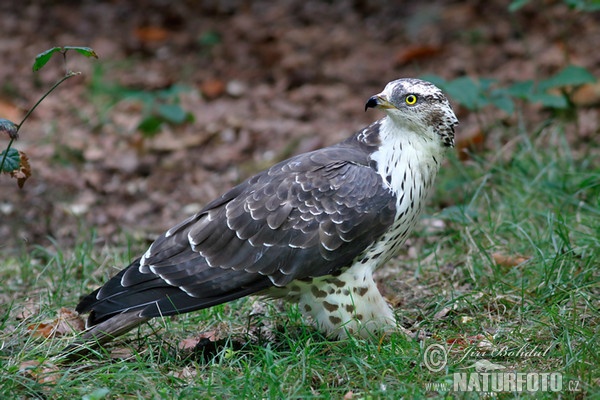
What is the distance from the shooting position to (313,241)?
173 inches

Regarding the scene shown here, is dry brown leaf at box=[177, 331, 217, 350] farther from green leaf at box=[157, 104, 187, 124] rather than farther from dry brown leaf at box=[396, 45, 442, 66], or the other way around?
dry brown leaf at box=[396, 45, 442, 66]

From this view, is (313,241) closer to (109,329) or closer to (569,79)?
(109,329)

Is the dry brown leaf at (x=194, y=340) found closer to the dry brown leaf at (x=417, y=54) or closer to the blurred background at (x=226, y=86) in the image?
the blurred background at (x=226, y=86)

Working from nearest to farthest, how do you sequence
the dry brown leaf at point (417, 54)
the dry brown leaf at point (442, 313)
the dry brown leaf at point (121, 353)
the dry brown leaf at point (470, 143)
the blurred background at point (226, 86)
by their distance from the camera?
the dry brown leaf at point (121, 353) < the dry brown leaf at point (442, 313) < the dry brown leaf at point (470, 143) < the blurred background at point (226, 86) < the dry brown leaf at point (417, 54)

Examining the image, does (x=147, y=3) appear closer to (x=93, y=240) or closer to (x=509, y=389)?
(x=93, y=240)

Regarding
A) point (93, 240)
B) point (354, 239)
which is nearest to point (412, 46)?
point (93, 240)

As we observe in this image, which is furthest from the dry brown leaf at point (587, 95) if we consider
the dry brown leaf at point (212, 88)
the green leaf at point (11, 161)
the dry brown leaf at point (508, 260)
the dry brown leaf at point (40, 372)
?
the dry brown leaf at point (40, 372)

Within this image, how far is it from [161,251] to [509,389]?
6.54 feet

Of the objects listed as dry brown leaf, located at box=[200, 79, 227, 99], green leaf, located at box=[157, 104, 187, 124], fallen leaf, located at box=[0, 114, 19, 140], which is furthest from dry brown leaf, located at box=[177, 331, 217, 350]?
dry brown leaf, located at box=[200, 79, 227, 99]

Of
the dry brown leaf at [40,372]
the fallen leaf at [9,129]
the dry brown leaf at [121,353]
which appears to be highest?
the fallen leaf at [9,129]

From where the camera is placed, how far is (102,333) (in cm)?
429

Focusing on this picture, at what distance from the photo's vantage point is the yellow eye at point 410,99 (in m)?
4.49

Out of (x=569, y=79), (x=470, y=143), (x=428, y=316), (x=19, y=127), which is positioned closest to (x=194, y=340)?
(x=428, y=316)

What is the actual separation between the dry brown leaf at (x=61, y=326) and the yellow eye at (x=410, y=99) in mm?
2231
